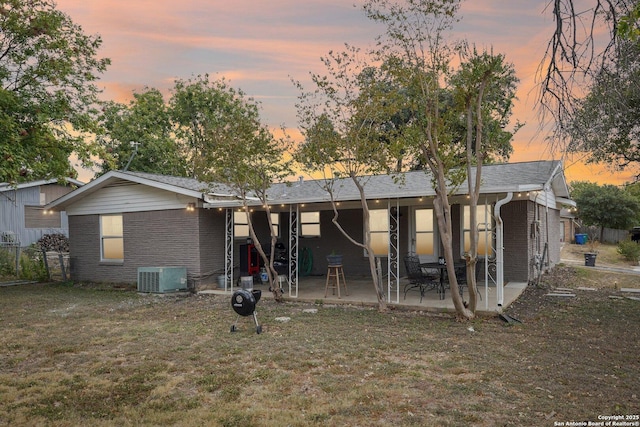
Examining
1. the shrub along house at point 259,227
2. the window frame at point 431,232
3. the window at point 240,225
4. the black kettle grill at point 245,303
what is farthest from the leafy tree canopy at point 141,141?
the black kettle grill at point 245,303

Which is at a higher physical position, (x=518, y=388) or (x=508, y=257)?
(x=508, y=257)

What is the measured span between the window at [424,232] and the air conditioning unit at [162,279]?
20.5ft

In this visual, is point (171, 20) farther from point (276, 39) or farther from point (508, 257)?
point (508, 257)

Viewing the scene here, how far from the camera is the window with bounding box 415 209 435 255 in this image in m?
12.0

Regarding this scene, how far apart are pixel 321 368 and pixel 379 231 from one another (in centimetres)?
775

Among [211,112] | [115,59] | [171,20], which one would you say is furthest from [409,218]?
[211,112]

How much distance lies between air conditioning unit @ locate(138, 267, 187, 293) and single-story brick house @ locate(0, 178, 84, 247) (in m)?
9.99

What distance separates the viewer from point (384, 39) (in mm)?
7699

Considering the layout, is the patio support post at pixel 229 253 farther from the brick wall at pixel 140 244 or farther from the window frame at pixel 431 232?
the window frame at pixel 431 232

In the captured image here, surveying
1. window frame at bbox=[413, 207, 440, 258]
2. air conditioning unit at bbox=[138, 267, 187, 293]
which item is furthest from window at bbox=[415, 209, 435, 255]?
air conditioning unit at bbox=[138, 267, 187, 293]

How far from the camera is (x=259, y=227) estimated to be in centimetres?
1355

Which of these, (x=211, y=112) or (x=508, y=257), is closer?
(x=508, y=257)

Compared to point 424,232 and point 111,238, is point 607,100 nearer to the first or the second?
point 424,232

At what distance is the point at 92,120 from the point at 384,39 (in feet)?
27.9
